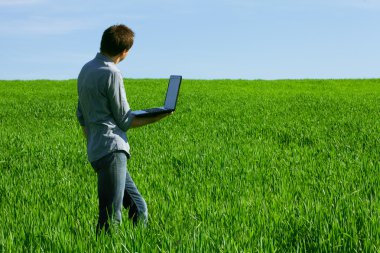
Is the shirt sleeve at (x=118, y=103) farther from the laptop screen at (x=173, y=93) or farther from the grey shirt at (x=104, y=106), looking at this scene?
the laptop screen at (x=173, y=93)

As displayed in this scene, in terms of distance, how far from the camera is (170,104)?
5129mm

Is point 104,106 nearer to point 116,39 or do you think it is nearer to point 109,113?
point 109,113

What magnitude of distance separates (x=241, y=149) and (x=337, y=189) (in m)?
4.38

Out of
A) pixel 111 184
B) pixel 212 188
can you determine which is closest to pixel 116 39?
pixel 111 184

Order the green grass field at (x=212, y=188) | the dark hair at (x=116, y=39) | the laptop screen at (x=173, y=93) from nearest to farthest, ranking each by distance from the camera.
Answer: the green grass field at (x=212, y=188) < the dark hair at (x=116, y=39) < the laptop screen at (x=173, y=93)

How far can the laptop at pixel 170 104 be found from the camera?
4.81m

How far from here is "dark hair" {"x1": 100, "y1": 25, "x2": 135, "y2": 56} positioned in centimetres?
480

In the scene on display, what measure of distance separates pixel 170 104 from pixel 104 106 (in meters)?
0.66

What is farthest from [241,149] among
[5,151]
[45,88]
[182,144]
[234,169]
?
[45,88]

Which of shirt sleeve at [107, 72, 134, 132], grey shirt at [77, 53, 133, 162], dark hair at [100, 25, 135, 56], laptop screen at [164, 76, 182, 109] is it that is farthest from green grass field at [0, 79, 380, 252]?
dark hair at [100, 25, 135, 56]

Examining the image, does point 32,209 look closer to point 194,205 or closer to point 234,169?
point 194,205

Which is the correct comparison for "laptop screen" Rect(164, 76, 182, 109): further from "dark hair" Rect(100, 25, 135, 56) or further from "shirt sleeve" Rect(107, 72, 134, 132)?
"dark hair" Rect(100, 25, 135, 56)

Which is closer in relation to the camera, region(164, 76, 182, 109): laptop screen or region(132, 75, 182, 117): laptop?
region(132, 75, 182, 117): laptop

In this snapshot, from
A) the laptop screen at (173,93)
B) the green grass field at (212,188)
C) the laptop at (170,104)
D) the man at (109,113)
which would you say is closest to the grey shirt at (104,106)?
the man at (109,113)
